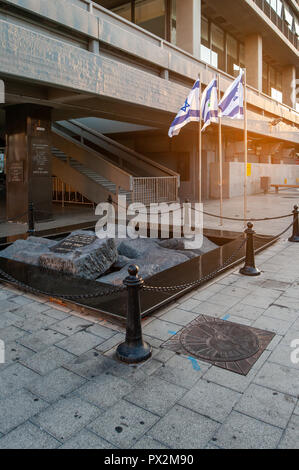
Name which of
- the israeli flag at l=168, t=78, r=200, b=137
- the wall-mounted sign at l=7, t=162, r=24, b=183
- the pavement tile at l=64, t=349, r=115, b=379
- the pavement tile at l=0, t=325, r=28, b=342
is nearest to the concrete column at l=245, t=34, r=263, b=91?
the israeli flag at l=168, t=78, r=200, b=137

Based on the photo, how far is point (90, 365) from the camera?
12.8 feet

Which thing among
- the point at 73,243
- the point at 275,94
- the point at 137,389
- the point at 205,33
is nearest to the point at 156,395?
the point at 137,389

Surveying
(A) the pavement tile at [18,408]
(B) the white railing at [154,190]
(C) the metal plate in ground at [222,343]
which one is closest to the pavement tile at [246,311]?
(C) the metal plate in ground at [222,343]

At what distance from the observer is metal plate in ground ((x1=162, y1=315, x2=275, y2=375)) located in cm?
397

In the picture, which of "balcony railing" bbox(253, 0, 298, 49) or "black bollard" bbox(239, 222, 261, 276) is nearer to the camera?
"black bollard" bbox(239, 222, 261, 276)

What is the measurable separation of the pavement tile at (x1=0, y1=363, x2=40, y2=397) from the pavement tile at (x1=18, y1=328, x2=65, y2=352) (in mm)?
434

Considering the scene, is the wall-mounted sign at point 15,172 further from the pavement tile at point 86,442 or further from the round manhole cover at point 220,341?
the pavement tile at point 86,442

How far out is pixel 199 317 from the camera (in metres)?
5.18

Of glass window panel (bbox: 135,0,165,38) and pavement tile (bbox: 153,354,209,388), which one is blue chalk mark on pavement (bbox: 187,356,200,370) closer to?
pavement tile (bbox: 153,354,209,388)

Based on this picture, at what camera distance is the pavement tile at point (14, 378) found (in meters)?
3.49

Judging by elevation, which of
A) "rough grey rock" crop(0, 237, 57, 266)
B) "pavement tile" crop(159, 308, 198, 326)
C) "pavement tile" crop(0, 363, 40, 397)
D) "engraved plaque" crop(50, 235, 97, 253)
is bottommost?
"pavement tile" crop(0, 363, 40, 397)

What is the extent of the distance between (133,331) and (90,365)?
57 cm

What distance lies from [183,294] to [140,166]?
1789cm
